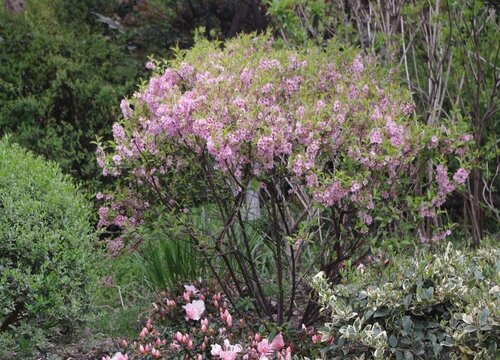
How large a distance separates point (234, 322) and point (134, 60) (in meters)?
3.90

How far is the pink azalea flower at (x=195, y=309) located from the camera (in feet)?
13.1

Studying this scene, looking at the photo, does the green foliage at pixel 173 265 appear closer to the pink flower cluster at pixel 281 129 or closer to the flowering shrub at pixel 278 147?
the flowering shrub at pixel 278 147

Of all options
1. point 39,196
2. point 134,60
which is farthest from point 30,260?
point 134,60

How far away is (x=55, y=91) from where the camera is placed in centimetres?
703

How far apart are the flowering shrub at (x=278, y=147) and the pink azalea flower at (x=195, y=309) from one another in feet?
0.97

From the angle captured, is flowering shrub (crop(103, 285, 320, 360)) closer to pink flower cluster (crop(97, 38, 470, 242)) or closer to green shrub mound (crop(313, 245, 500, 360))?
green shrub mound (crop(313, 245, 500, 360))

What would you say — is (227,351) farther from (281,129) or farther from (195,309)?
(281,129)

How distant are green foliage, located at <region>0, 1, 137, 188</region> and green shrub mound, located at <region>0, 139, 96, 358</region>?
2670 millimetres

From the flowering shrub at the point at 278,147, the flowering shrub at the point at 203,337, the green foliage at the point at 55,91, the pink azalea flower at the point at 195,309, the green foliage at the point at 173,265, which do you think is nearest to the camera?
the flowering shrub at the point at 203,337

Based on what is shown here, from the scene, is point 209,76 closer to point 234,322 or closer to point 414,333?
point 234,322

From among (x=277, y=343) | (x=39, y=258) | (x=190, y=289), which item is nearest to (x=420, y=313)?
(x=277, y=343)

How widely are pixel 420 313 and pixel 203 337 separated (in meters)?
1.07

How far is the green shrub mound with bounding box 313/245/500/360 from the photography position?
3197 mm

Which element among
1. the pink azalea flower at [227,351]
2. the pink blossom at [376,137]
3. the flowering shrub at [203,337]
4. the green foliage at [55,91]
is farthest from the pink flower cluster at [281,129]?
the green foliage at [55,91]
